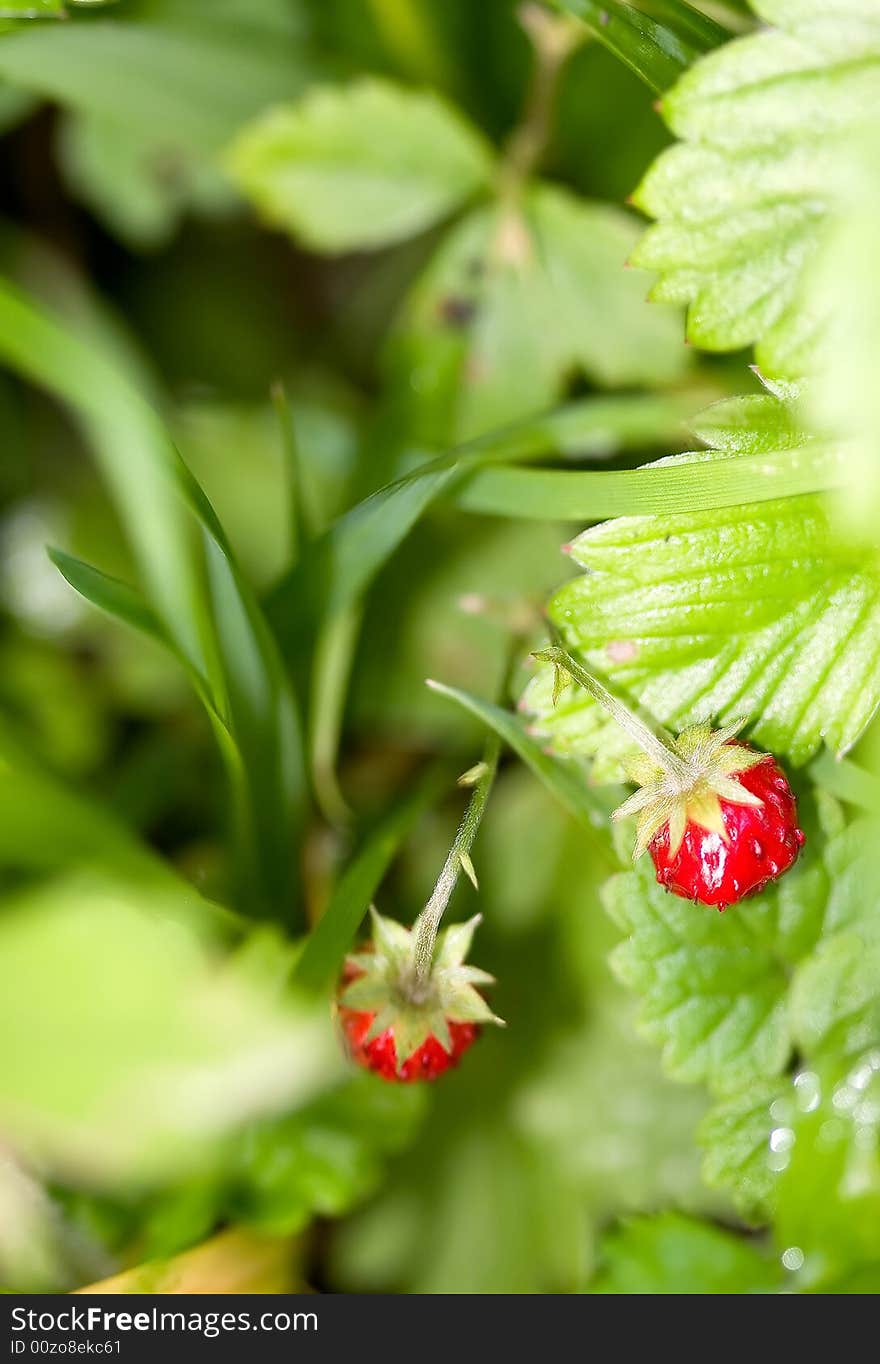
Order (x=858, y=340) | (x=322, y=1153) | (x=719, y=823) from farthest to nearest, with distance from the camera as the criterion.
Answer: (x=322, y=1153) → (x=719, y=823) → (x=858, y=340)

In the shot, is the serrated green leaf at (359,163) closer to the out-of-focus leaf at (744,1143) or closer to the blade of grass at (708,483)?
the blade of grass at (708,483)

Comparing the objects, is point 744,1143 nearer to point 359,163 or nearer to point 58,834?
point 58,834

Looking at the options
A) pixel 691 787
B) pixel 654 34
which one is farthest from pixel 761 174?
pixel 691 787

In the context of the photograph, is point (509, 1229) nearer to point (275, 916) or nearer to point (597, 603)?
point (275, 916)

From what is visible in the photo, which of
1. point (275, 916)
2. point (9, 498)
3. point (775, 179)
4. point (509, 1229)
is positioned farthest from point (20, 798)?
point (9, 498)

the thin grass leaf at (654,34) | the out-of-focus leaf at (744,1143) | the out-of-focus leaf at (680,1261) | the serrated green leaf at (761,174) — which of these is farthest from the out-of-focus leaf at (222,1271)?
the thin grass leaf at (654,34)
